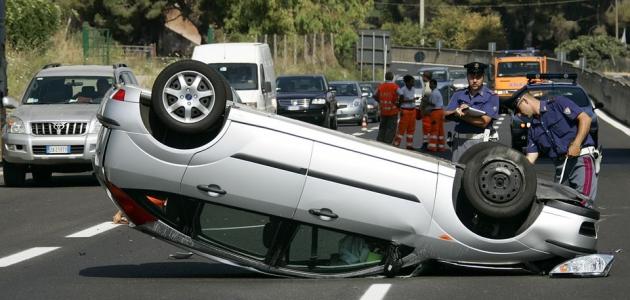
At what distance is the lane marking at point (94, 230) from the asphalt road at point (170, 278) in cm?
1

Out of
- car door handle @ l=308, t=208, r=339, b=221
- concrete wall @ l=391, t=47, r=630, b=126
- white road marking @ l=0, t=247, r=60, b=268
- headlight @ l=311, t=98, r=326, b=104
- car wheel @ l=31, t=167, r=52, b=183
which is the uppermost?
car door handle @ l=308, t=208, r=339, b=221

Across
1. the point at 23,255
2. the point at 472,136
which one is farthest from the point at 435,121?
the point at 23,255

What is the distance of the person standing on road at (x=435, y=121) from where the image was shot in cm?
2889

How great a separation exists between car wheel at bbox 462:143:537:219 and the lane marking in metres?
5.54

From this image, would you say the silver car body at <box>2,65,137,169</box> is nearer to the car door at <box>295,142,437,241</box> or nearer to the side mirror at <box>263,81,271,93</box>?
the side mirror at <box>263,81,271,93</box>

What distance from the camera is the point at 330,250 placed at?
10414 mm

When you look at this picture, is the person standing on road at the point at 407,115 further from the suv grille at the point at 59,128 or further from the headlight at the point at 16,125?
the headlight at the point at 16,125

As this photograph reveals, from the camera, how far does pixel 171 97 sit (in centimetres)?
1007

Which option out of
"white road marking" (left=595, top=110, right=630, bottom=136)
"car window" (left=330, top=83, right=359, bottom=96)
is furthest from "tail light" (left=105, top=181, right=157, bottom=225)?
"car window" (left=330, top=83, right=359, bottom=96)

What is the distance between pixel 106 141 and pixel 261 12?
2372 inches

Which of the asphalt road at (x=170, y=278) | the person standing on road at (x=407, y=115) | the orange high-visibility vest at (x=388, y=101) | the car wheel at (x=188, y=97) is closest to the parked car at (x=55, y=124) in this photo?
the asphalt road at (x=170, y=278)

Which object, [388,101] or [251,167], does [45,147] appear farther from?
[251,167]

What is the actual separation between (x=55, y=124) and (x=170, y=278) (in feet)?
33.1

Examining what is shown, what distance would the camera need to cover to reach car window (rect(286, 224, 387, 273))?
10281 mm
